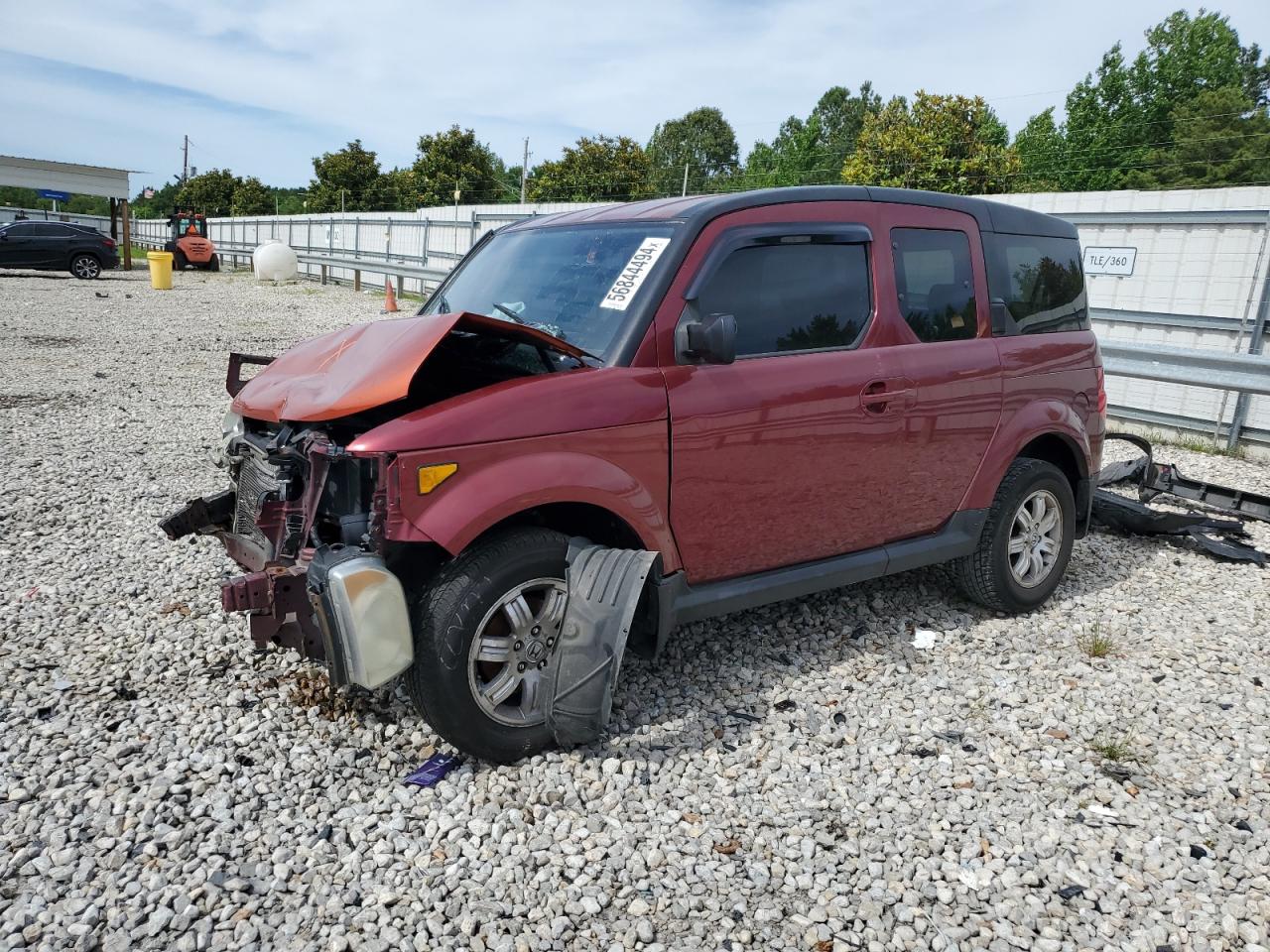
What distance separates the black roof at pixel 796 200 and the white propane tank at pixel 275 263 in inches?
1075

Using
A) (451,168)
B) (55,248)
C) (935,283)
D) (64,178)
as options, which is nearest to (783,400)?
(935,283)

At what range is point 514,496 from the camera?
305cm

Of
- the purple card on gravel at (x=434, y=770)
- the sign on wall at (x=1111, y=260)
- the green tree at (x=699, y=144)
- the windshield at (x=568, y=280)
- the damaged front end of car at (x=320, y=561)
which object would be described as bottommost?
the purple card on gravel at (x=434, y=770)

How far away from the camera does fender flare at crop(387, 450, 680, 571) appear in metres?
A: 2.92

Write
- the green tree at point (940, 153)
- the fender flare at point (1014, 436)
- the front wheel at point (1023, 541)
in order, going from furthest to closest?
the green tree at point (940, 153) < the front wheel at point (1023, 541) < the fender flare at point (1014, 436)

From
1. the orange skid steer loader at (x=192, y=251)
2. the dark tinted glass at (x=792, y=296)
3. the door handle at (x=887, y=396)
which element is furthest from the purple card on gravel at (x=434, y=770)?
the orange skid steer loader at (x=192, y=251)

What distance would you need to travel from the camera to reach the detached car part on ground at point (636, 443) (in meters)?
3.02

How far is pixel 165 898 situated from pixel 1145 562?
5.60 metres

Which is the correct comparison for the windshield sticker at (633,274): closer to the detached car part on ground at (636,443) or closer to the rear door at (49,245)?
the detached car part on ground at (636,443)

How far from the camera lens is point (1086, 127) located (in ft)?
175

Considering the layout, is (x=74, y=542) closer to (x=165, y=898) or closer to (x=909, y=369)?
(x=165, y=898)

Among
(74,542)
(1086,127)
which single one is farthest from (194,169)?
(74,542)

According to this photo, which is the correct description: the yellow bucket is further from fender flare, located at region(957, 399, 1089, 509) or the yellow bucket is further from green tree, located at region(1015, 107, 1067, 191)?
green tree, located at region(1015, 107, 1067, 191)

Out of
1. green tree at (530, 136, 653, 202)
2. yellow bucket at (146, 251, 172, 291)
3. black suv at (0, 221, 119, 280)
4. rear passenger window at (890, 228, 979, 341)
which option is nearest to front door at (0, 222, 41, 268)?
black suv at (0, 221, 119, 280)
